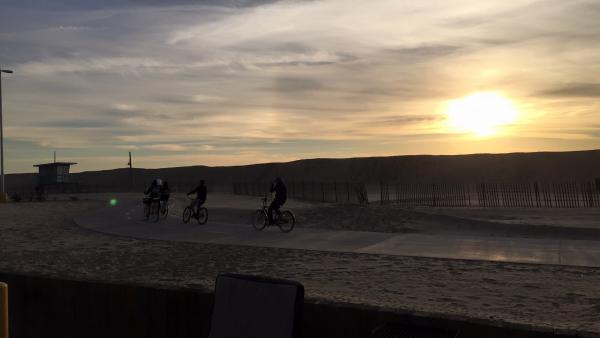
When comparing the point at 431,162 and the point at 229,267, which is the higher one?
the point at 431,162

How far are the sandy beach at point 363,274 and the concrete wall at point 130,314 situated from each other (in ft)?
0.74

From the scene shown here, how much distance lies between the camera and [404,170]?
143750 mm

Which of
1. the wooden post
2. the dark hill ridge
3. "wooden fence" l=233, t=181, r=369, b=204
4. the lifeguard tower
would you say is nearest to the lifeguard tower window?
the lifeguard tower

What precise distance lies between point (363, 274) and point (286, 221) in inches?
290

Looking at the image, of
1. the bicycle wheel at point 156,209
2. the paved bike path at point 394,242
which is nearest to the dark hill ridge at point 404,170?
the bicycle wheel at point 156,209

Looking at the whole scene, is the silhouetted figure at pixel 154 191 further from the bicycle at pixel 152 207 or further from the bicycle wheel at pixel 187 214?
the bicycle wheel at pixel 187 214

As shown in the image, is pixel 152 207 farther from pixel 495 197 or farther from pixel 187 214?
pixel 495 197

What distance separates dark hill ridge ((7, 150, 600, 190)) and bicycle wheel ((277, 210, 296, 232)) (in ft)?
305

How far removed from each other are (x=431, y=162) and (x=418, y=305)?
453 feet

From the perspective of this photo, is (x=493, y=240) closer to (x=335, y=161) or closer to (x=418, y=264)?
(x=418, y=264)

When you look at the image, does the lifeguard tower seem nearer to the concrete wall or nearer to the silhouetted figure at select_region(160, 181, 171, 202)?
the silhouetted figure at select_region(160, 181, 171, 202)

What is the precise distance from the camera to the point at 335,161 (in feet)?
522

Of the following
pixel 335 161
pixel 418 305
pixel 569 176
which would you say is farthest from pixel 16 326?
pixel 335 161

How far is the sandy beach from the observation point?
7.95m
